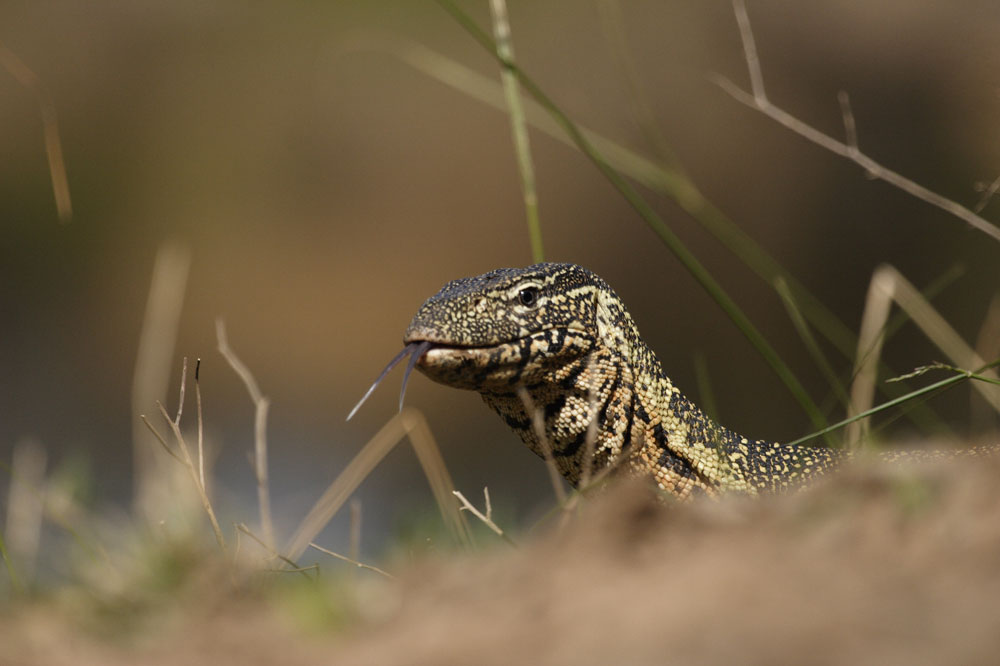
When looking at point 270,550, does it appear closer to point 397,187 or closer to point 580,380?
point 580,380

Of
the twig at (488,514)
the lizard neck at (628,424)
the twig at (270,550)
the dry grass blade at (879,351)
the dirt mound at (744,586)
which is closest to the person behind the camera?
the dirt mound at (744,586)

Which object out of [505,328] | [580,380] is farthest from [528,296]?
[580,380]

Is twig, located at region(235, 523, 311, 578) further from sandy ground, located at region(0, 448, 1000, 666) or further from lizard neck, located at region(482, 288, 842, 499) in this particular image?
lizard neck, located at region(482, 288, 842, 499)

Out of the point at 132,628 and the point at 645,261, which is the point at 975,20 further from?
the point at 132,628

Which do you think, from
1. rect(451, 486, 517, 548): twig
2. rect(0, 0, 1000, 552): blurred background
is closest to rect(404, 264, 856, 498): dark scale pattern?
rect(451, 486, 517, 548): twig

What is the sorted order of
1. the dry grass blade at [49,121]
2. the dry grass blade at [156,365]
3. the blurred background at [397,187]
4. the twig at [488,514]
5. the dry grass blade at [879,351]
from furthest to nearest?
the blurred background at [397,187], the dry grass blade at [156,365], the dry grass blade at [879,351], the dry grass blade at [49,121], the twig at [488,514]

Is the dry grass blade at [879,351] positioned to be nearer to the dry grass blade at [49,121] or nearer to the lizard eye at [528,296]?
the lizard eye at [528,296]

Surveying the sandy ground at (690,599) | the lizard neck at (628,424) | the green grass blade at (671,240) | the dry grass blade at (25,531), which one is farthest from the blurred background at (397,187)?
the sandy ground at (690,599)
